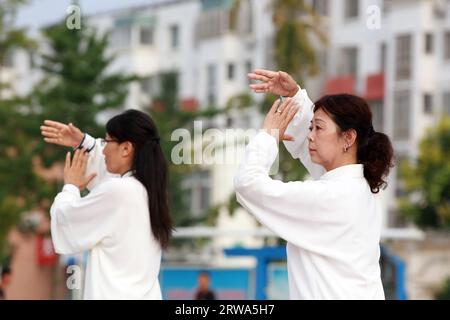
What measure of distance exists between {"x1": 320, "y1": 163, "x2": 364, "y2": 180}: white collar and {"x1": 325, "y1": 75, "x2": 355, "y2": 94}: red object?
4817 cm

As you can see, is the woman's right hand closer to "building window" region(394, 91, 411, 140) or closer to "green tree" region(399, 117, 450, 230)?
"green tree" region(399, 117, 450, 230)

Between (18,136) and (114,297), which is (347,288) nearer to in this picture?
(114,297)

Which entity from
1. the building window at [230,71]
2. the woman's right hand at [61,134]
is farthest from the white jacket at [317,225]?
the building window at [230,71]

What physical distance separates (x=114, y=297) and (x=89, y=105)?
25.0 meters

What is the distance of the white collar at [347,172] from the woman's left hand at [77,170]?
6.35 feet

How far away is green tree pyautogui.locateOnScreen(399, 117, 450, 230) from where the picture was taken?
43.2m

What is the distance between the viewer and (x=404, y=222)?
5300 centimetres

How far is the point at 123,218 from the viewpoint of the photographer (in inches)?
335

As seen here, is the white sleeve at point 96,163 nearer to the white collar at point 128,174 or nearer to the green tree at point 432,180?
the white collar at point 128,174

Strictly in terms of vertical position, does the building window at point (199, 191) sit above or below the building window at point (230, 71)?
below

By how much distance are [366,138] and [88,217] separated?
1.89 m

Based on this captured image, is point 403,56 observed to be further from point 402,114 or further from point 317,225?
point 317,225

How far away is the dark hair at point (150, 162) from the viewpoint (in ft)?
28.1

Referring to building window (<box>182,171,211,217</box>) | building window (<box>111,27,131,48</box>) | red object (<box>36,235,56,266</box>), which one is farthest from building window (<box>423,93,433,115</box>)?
building window (<box>111,27,131,48</box>)
